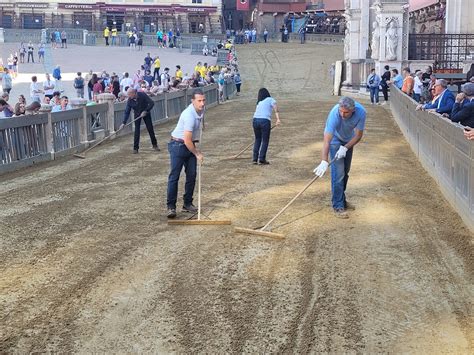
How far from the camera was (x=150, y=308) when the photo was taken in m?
6.15

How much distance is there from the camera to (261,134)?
14.1m

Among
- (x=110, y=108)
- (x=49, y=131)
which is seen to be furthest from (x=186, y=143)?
(x=110, y=108)

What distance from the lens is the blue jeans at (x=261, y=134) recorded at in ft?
46.1

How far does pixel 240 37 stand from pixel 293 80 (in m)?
22.7

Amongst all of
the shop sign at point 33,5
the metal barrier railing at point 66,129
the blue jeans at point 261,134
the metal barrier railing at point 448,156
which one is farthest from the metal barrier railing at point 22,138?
the shop sign at point 33,5

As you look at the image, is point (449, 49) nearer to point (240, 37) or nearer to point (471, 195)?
point (471, 195)

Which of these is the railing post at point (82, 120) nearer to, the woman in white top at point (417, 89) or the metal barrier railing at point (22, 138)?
the metal barrier railing at point (22, 138)

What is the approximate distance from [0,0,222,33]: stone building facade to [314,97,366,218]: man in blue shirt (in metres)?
67.9

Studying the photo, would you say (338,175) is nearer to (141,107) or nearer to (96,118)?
(141,107)

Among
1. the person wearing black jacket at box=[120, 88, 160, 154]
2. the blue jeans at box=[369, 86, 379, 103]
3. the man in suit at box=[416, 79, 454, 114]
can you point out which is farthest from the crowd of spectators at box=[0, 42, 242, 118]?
the man in suit at box=[416, 79, 454, 114]

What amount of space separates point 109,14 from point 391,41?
51.7 m

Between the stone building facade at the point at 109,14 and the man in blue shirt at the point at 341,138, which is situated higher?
the stone building facade at the point at 109,14

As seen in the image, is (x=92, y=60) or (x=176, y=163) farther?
(x=92, y=60)

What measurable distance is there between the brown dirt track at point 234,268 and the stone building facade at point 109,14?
215 ft
